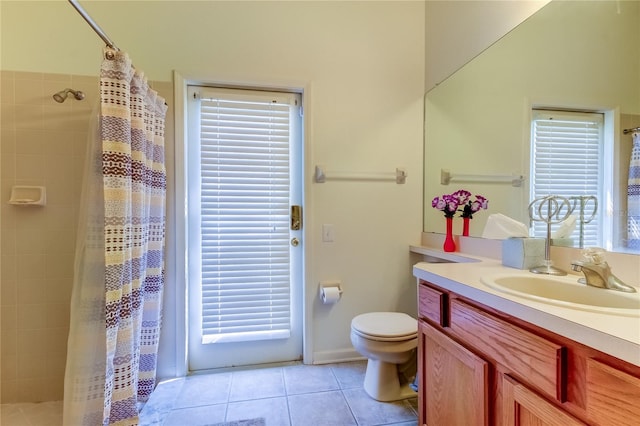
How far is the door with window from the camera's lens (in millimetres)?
1912

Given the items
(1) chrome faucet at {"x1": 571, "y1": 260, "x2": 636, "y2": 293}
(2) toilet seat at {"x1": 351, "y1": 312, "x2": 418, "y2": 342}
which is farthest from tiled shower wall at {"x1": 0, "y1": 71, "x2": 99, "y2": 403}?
(1) chrome faucet at {"x1": 571, "y1": 260, "x2": 636, "y2": 293}

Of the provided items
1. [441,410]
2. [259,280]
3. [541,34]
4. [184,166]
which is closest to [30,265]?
[184,166]

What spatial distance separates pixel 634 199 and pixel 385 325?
1.22m

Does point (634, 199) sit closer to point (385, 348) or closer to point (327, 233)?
point (385, 348)

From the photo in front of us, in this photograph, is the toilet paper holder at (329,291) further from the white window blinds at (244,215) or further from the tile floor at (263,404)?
the tile floor at (263,404)

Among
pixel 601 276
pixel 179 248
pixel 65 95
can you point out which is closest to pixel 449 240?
pixel 601 276

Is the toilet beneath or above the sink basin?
beneath

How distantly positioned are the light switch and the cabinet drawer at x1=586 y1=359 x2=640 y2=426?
1507mm

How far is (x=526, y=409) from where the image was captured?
2.48 feet

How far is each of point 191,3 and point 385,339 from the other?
7.94 ft

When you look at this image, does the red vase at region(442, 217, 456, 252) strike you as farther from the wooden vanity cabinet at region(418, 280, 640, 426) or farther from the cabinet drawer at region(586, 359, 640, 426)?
the cabinet drawer at region(586, 359, 640, 426)

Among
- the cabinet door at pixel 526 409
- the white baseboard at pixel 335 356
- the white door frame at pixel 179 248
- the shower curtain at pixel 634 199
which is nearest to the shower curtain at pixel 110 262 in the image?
the white door frame at pixel 179 248

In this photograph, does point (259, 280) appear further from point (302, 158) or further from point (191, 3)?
point (191, 3)

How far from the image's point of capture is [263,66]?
75.2 inches
